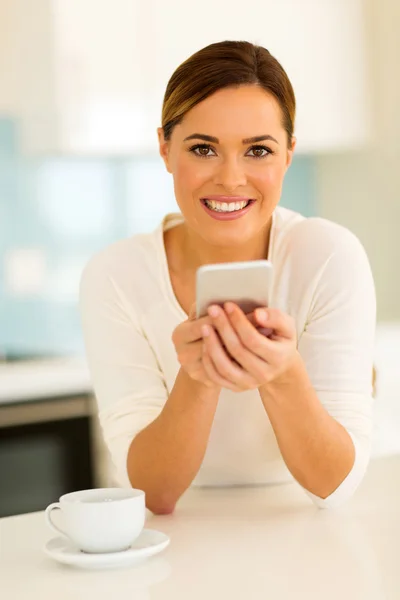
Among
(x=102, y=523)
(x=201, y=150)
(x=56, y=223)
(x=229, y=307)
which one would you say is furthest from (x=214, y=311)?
(x=56, y=223)

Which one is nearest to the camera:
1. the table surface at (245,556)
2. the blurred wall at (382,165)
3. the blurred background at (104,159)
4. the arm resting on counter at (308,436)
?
the table surface at (245,556)

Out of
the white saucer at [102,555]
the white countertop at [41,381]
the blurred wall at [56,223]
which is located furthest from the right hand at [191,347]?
the blurred wall at [56,223]

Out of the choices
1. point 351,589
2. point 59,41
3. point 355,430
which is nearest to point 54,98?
point 59,41

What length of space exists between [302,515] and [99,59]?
2337 millimetres

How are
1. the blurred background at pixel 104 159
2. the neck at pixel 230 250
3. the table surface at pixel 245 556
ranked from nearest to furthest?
the table surface at pixel 245 556 → the neck at pixel 230 250 → the blurred background at pixel 104 159

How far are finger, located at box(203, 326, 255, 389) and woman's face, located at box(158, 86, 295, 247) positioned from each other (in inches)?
11.5

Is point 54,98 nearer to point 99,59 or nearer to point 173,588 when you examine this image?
point 99,59

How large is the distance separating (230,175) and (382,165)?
2.65m

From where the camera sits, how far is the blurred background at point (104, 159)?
2977 mm

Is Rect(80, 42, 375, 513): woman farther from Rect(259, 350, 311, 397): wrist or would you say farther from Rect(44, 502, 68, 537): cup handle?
Rect(44, 502, 68, 537): cup handle

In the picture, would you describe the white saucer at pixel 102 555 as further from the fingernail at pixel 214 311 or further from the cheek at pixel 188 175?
the cheek at pixel 188 175

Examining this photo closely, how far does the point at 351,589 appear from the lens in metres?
0.96

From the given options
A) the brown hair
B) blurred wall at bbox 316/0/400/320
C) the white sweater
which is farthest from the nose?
blurred wall at bbox 316/0/400/320

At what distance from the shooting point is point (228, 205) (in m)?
1.43
